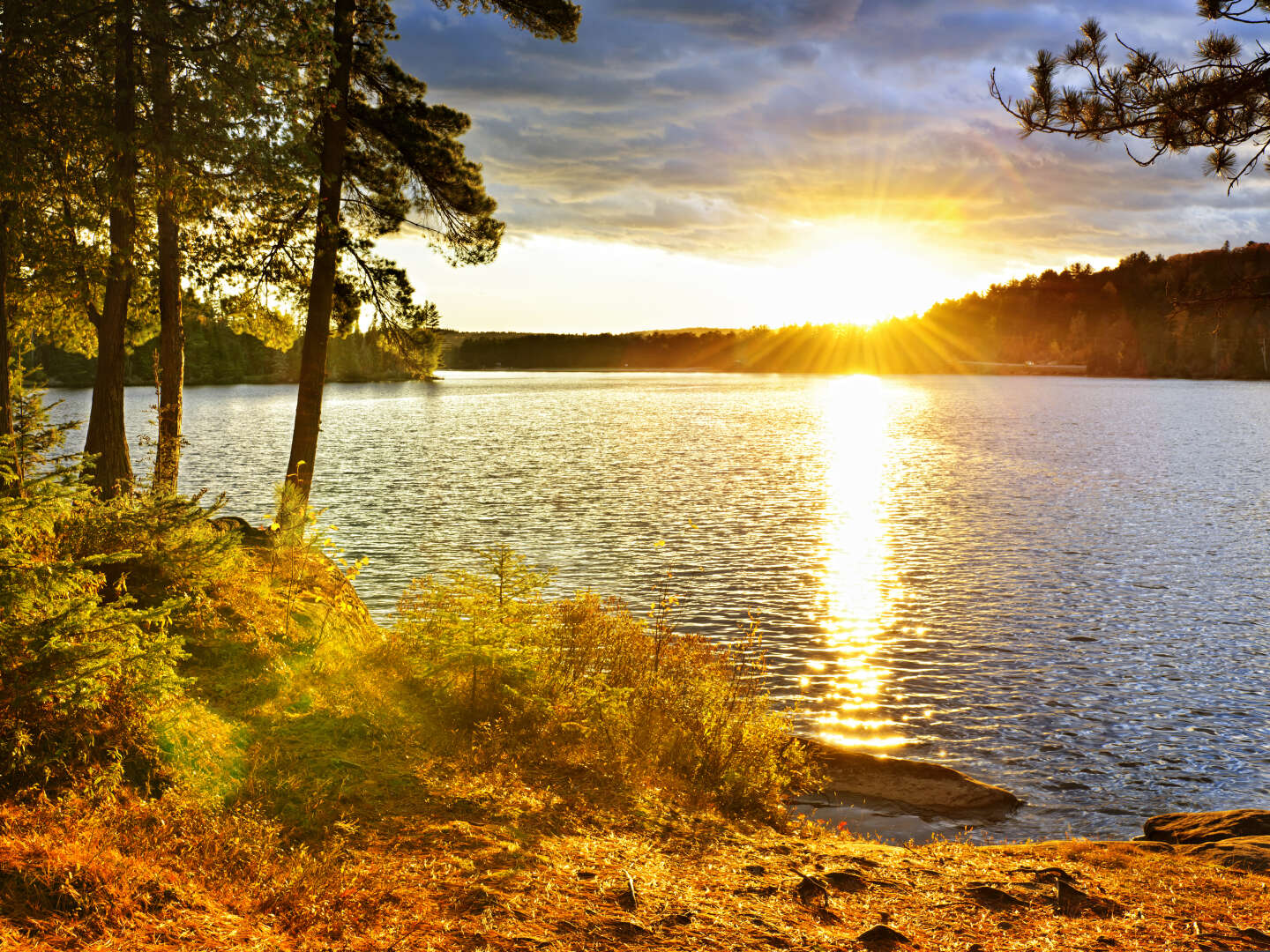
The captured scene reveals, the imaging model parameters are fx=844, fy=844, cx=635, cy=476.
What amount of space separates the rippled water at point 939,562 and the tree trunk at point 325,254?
4235mm

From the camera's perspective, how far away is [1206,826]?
30.3 ft

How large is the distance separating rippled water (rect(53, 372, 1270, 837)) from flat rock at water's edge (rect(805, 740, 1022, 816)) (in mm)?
492

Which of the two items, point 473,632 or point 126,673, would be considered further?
point 473,632

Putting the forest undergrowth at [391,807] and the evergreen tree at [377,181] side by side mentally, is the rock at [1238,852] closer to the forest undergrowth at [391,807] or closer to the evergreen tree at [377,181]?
the forest undergrowth at [391,807]

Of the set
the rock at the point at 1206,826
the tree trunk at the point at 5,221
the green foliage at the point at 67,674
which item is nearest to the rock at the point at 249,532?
the tree trunk at the point at 5,221

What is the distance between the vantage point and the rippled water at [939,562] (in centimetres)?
1333

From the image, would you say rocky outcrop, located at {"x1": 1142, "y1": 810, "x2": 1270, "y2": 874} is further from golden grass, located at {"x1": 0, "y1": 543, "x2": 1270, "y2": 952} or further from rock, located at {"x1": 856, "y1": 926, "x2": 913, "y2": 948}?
rock, located at {"x1": 856, "y1": 926, "x2": 913, "y2": 948}

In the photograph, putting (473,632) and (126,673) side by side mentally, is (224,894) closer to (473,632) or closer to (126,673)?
(126,673)

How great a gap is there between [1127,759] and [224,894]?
12.4m

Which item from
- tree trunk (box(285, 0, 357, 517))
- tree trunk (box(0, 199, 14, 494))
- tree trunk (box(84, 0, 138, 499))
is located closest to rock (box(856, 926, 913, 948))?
tree trunk (box(0, 199, 14, 494))

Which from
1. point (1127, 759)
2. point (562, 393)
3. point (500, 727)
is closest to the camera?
point (500, 727)

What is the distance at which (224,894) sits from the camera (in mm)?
5266

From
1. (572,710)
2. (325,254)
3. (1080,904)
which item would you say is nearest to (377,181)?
(325,254)

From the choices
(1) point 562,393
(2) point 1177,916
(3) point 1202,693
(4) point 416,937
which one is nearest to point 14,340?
(4) point 416,937
